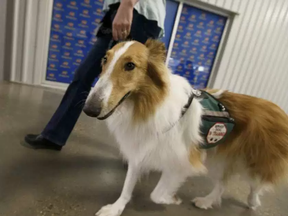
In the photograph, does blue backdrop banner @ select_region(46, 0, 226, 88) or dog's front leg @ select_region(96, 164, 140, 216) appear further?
blue backdrop banner @ select_region(46, 0, 226, 88)

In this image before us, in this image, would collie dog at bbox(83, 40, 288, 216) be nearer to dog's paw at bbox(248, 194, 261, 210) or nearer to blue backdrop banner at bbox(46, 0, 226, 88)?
dog's paw at bbox(248, 194, 261, 210)

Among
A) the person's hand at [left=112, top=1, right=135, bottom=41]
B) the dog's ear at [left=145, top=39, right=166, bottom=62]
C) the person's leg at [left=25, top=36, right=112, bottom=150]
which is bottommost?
the person's leg at [left=25, top=36, right=112, bottom=150]

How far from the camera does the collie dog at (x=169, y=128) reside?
1.04 meters

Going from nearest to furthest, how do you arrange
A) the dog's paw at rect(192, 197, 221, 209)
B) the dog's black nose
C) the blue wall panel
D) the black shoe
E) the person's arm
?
the dog's black nose
the person's arm
the dog's paw at rect(192, 197, 221, 209)
the black shoe
the blue wall panel

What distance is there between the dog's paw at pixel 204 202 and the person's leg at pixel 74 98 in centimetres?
101

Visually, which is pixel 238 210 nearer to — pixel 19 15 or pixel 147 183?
pixel 147 183

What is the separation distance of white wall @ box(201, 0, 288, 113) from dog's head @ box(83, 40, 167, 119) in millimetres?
2509

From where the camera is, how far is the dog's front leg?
1292mm

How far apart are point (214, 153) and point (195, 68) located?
247 centimetres

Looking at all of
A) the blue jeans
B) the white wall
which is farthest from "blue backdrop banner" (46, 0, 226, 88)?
the blue jeans

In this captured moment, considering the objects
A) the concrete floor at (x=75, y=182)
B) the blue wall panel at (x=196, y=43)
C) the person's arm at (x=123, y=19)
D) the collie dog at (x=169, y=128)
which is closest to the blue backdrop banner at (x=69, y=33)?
the concrete floor at (x=75, y=182)

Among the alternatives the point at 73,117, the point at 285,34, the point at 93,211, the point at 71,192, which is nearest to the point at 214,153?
the point at 93,211

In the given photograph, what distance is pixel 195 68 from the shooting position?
12.2ft

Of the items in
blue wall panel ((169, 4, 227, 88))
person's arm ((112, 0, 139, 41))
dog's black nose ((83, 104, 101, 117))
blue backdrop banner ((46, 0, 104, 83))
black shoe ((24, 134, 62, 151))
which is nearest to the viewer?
dog's black nose ((83, 104, 101, 117))
